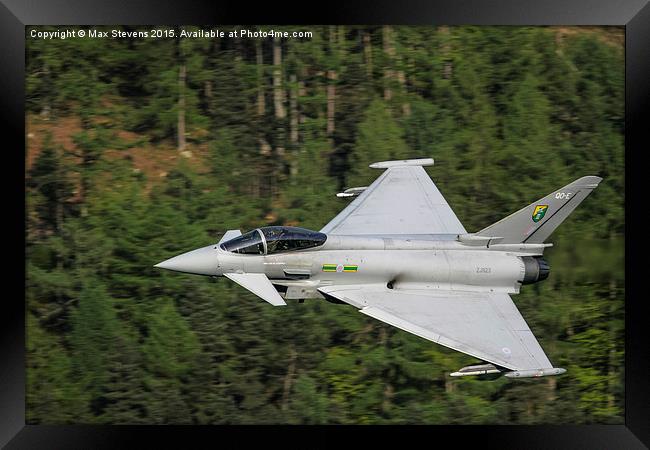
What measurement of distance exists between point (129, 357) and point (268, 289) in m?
7.79

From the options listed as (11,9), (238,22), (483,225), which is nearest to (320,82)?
(483,225)

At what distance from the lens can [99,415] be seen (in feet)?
82.3

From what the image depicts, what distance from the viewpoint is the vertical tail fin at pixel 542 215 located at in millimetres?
20531

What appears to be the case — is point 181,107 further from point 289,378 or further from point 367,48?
point 289,378

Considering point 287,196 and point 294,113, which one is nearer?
point 287,196

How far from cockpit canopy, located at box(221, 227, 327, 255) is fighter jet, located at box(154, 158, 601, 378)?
22mm

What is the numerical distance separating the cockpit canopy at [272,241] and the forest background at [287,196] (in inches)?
208

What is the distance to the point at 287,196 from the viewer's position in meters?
26.3

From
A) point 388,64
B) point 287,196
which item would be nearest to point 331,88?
point 388,64

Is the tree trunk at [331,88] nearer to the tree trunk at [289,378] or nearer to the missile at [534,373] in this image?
the tree trunk at [289,378]

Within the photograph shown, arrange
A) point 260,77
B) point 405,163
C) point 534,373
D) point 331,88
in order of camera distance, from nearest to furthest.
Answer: point 534,373
point 405,163
point 260,77
point 331,88

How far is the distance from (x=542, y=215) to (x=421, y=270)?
10.6ft

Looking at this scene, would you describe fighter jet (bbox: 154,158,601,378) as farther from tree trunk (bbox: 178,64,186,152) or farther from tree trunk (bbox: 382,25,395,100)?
tree trunk (bbox: 178,64,186,152)

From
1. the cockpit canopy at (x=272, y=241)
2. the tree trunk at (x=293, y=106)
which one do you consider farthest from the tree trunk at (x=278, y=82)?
the cockpit canopy at (x=272, y=241)
